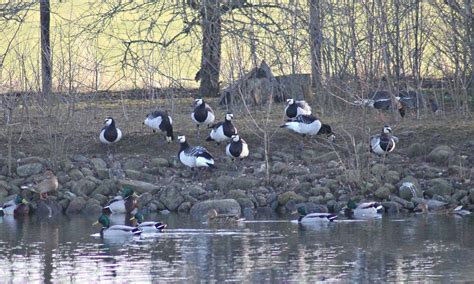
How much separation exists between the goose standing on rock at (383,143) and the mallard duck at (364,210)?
228 centimetres

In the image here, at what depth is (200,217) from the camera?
23234mm

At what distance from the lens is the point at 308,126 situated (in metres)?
26.5

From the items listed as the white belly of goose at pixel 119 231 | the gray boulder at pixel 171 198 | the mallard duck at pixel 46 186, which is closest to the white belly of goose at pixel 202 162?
the gray boulder at pixel 171 198

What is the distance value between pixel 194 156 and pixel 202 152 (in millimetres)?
182

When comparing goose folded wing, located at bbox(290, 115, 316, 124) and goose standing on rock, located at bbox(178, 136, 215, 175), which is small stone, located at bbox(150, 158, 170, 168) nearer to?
goose standing on rock, located at bbox(178, 136, 215, 175)

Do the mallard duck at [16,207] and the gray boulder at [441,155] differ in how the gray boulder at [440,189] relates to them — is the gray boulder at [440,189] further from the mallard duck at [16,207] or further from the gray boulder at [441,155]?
the mallard duck at [16,207]

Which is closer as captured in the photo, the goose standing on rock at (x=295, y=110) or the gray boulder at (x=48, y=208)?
the gray boulder at (x=48, y=208)

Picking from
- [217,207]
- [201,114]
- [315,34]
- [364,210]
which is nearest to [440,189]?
[364,210]

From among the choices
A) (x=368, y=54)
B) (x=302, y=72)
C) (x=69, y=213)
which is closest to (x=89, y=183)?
(x=69, y=213)

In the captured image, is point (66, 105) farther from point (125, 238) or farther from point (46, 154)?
point (125, 238)

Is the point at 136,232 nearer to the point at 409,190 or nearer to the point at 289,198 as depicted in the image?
the point at 289,198

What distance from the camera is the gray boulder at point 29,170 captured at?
25609 millimetres

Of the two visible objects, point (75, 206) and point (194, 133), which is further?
point (194, 133)

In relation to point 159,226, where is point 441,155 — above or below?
above
